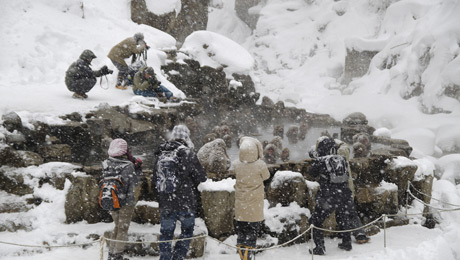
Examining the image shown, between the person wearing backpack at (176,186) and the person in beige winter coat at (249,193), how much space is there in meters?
0.50

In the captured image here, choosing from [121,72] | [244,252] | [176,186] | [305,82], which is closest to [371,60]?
[305,82]

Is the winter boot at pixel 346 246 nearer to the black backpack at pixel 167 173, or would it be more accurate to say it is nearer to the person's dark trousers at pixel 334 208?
the person's dark trousers at pixel 334 208

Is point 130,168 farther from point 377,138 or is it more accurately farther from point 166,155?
point 377,138

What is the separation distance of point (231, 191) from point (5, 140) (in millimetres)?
3762

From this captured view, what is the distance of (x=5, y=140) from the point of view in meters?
5.22

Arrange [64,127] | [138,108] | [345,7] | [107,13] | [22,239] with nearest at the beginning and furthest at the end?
[22,239], [64,127], [138,108], [107,13], [345,7]

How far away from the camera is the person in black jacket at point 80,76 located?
7336mm

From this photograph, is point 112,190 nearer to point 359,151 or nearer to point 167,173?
point 167,173

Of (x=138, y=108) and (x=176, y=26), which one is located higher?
(x=176, y=26)

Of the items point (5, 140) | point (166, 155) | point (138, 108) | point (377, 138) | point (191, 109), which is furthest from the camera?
point (377, 138)

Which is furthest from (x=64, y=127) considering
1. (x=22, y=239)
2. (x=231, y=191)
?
(x=231, y=191)

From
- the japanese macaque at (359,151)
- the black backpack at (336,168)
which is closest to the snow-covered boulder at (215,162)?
the black backpack at (336,168)

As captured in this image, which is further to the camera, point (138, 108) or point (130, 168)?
point (138, 108)

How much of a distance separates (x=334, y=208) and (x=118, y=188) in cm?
262
